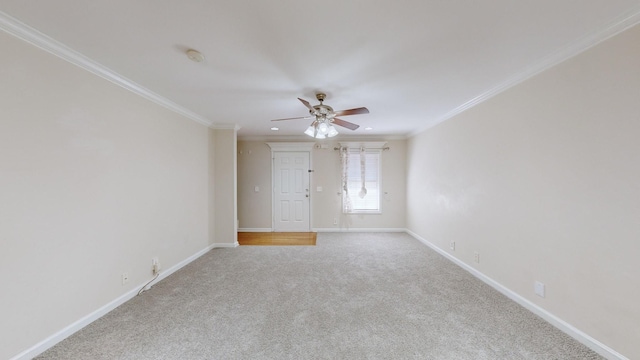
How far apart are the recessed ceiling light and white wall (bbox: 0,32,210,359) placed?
1.05 meters

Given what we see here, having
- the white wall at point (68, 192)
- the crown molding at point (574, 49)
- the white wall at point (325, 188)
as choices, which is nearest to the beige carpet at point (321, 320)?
the white wall at point (68, 192)

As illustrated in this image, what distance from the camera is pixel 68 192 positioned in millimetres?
1887

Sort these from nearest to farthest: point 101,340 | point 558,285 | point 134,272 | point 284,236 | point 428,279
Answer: point 101,340, point 558,285, point 134,272, point 428,279, point 284,236

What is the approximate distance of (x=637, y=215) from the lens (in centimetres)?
145

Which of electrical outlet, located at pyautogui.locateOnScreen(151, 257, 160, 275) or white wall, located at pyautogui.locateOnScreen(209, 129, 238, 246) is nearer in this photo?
electrical outlet, located at pyautogui.locateOnScreen(151, 257, 160, 275)

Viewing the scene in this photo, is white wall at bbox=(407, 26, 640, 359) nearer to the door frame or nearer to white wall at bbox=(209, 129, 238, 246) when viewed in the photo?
the door frame

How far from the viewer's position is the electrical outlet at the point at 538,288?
207cm

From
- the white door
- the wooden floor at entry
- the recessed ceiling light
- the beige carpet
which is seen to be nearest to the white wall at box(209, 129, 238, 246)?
the wooden floor at entry

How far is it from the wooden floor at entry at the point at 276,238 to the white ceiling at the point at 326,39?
3029 mm

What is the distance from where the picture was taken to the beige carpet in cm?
169

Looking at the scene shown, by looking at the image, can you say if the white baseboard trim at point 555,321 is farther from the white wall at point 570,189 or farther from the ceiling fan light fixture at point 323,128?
the ceiling fan light fixture at point 323,128

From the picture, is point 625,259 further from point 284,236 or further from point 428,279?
point 284,236

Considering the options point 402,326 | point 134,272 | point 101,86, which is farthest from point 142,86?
point 402,326

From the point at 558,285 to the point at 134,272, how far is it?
4.28m
